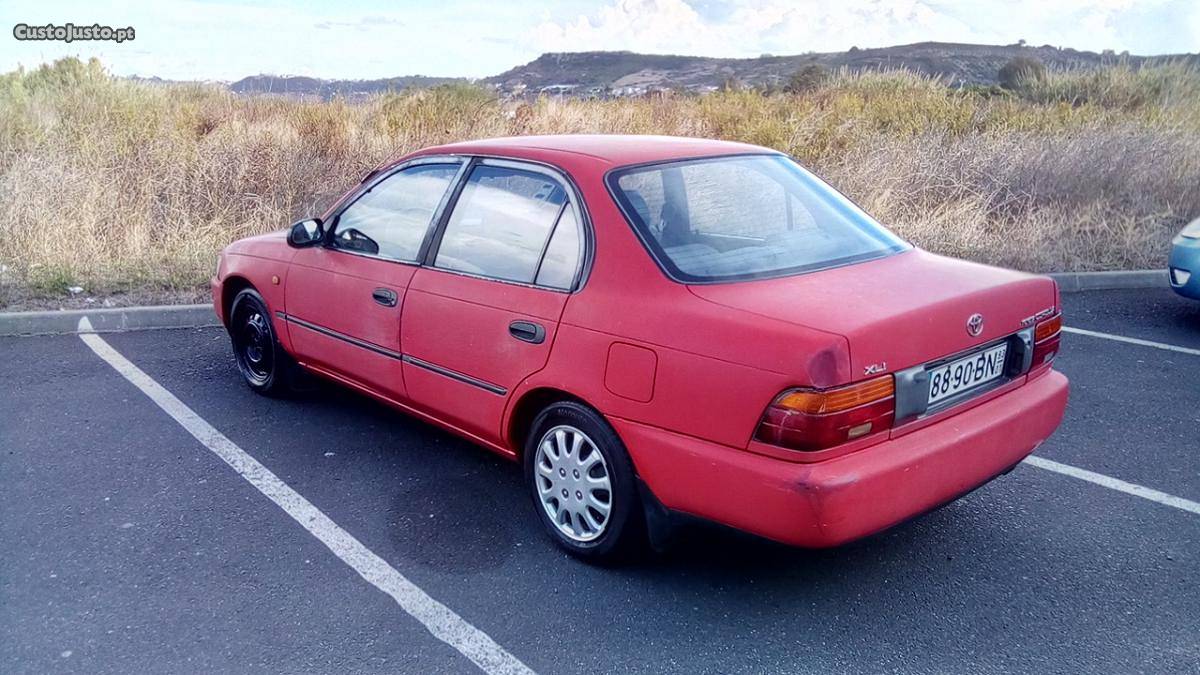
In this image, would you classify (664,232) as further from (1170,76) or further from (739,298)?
(1170,76)

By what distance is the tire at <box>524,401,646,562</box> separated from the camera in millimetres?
3447

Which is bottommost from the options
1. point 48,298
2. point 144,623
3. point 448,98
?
point 144,623

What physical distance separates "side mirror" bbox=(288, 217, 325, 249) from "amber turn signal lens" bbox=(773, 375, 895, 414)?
2.84 m

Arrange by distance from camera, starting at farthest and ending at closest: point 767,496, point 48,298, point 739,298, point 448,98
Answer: point 448,98 < point 48,298 < point 739,298 < point 767,496

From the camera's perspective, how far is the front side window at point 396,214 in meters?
4.41

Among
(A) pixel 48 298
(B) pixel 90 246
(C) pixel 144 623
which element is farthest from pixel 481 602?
(B) pixel 90 246

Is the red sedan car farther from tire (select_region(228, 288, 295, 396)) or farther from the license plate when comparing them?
tire (select_region(228, 288, 295, 396))

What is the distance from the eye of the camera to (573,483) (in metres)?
3.66

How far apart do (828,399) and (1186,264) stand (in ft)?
18.4

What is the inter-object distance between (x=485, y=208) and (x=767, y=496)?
6.06 feet

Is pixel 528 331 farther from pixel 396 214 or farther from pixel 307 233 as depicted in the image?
pixel 307 233

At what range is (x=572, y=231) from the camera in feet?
12.2

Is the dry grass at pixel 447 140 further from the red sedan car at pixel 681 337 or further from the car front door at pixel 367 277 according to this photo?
the red sedan car at pixel 681 337

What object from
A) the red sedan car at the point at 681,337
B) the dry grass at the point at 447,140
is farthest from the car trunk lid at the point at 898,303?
the dry grass at the point at 447,140
